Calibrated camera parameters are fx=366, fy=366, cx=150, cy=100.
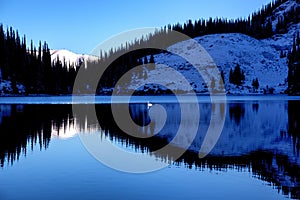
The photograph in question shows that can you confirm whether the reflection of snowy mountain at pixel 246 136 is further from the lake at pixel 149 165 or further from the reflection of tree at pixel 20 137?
the reflection of tree at pixel 20 137

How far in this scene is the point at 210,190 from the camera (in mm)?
20078

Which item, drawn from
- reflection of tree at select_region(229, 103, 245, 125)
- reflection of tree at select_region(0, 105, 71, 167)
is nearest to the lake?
reflection of tree at select_region(0, 105, 71, 167)

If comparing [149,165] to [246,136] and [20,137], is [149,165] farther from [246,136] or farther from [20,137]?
[20,137]

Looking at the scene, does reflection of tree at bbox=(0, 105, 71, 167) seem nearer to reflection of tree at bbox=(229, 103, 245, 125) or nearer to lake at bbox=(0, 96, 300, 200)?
lake at bbox=(0, 96, 300, 200)

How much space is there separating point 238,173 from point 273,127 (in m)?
25.7

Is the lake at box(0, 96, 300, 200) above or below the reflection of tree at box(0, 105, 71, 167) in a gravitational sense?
below

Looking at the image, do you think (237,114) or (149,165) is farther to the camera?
(237,114)

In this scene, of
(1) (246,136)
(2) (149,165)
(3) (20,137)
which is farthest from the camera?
(1) (246,136)

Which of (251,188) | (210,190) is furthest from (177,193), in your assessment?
(251,188)

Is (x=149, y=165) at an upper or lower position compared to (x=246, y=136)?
lower

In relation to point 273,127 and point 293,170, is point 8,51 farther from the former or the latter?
point 293,170

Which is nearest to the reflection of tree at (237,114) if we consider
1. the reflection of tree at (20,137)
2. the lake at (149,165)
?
the lake at (149,165)

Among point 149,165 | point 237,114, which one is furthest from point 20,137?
point 237,114

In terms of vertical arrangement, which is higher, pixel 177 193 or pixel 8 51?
pixel 8 51
